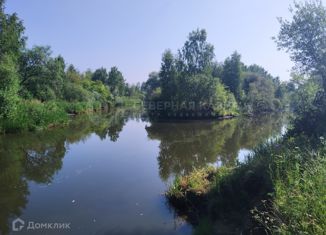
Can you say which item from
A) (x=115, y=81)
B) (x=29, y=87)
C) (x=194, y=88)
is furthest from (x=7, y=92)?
(x=115, y=81)

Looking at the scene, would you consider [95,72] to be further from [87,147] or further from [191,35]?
[87,147]

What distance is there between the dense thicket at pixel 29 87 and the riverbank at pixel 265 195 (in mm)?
13892

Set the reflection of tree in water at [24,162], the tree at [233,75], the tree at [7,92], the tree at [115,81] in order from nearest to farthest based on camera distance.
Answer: the reflection of tree in water at [24,162]
the tree at [7,92]
the tree at [233,75]
the tree at [115,81]

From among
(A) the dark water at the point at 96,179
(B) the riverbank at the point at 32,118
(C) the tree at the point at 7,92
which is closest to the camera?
(A) the dark water at the point at 96,179

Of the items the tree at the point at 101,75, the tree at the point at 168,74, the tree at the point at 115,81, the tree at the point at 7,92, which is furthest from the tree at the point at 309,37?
the tree at the point at 101,75

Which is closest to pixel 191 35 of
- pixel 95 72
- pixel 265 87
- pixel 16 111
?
pixel 265 87

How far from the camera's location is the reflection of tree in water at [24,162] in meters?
7.66

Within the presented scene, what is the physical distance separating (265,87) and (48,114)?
41393mm

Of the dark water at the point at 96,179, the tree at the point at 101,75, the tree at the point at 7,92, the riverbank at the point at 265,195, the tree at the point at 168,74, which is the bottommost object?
the dark water at the point at 96,179

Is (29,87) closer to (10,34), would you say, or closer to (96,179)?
(10,34)

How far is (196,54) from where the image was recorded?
138 feet

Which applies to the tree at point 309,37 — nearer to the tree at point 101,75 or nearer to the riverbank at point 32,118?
the riverbank at point 32,118

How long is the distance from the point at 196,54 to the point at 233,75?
13.2 m

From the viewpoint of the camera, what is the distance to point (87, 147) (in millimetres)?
16281
